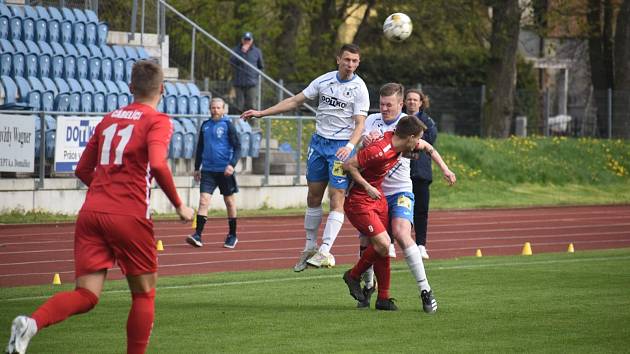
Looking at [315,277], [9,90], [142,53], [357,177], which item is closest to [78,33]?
[142,53]

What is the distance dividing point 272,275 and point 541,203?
16.3 meters

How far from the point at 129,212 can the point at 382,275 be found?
12.5 feet

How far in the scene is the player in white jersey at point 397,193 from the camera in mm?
10547

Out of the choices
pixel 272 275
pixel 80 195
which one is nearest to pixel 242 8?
pixel 80 195

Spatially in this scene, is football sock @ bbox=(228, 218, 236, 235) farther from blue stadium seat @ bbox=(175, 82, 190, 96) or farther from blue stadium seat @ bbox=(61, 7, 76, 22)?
blue stadium seat @ bbox=(61, 7, 76, 22)

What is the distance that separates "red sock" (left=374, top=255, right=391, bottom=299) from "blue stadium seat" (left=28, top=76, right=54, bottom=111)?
499 inches

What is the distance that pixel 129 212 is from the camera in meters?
7.35

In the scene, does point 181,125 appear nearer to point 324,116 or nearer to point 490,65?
point 324,116

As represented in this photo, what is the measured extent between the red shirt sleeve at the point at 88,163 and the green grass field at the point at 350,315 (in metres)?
1.34

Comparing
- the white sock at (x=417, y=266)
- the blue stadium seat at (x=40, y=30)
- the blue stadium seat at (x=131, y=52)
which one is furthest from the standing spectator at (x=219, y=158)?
the blue stadium seat at (x=131, y=52)

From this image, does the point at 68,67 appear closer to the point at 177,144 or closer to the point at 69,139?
the point at 177,144

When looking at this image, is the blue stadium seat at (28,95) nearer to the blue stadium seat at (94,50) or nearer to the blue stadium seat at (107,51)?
the blue stadium seat at (94,50)

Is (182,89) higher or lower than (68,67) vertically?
lower

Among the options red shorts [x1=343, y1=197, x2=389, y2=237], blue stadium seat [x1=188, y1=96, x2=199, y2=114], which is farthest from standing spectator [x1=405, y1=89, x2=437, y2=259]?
blue stadium seat [x1=188, y1=96, x2=199, y2=114]
